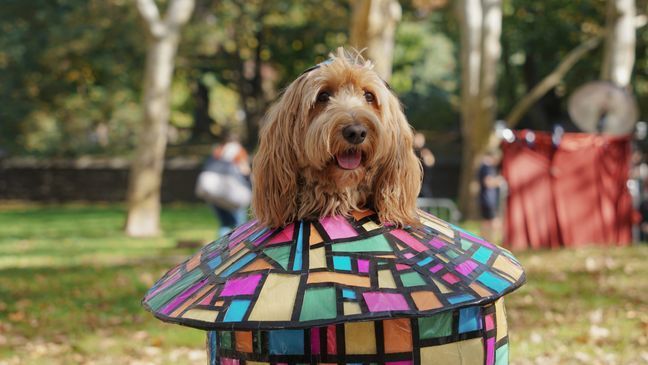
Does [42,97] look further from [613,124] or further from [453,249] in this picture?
[453,249]

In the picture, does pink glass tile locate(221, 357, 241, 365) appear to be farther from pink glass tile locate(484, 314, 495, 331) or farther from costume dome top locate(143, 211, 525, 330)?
pink glass tile locate(484, 314, 495, 331)

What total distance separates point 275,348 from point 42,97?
1064 inches

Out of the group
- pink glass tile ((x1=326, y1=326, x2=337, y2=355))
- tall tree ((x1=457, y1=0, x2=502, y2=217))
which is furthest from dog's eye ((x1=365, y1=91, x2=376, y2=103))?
tall tree ((x1=457, y1=0, x2=502, y2=217))

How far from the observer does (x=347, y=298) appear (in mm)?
2814

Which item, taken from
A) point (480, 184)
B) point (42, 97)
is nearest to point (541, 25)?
point (480, 184)

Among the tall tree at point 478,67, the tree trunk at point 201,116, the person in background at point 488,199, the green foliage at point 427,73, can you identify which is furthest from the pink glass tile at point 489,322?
the tree trunk at point 201,116

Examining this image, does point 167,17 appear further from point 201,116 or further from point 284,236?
point 201,116

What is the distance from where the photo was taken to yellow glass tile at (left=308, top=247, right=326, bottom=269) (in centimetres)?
296

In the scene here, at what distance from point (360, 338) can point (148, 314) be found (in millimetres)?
5507

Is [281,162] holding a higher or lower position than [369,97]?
lower

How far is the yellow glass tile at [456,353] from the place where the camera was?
295cm

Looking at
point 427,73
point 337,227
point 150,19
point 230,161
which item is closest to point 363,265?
point 337,227

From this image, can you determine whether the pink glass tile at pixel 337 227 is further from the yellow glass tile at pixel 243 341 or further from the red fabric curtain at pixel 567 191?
the red fabric curtain at pixel 567 191

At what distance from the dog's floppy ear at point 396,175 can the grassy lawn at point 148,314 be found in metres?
3.30
